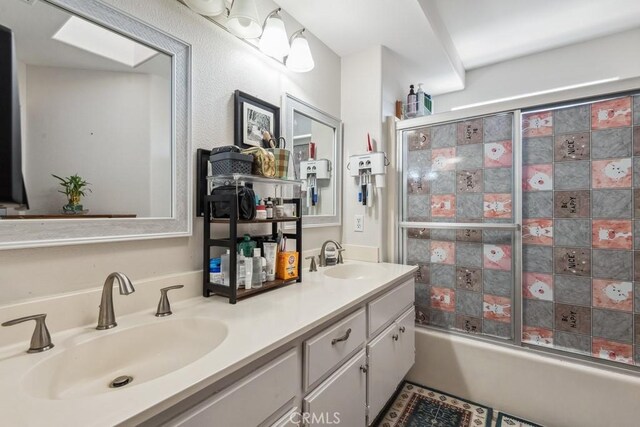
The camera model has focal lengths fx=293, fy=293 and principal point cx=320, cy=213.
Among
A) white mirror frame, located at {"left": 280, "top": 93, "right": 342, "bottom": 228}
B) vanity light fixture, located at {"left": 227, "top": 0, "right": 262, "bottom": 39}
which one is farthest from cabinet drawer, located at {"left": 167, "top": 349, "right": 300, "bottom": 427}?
vanity light fixture, located at {"left": 227, "top": 0, "right": 262, "bottom": 39}

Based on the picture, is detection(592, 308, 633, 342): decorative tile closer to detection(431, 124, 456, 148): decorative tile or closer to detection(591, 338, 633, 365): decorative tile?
detection(591, 338, 633, 365): decorative tile

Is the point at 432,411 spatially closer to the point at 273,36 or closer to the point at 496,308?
the point at 496,308

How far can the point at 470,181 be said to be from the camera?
186 centimetres

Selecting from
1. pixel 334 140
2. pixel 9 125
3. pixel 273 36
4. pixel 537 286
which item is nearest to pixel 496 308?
pixel 537 286

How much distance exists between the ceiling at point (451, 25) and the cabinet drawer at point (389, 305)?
154cm

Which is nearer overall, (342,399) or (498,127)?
(342,399)

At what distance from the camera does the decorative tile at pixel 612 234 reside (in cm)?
148

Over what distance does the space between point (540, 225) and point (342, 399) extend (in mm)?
1447

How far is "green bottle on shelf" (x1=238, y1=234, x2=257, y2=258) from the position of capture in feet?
4.02

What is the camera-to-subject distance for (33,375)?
26.0 inches

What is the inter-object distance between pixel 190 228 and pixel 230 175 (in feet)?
0.89

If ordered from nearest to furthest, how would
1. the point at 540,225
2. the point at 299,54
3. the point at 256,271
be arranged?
the point at 256,271 → the point at 299,54 → the point at 540,225

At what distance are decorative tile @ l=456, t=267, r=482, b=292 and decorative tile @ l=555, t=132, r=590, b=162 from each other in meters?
0.78

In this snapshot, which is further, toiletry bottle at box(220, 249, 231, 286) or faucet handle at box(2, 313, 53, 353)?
toiletry bottle at box(220, 249, 231, 286)
